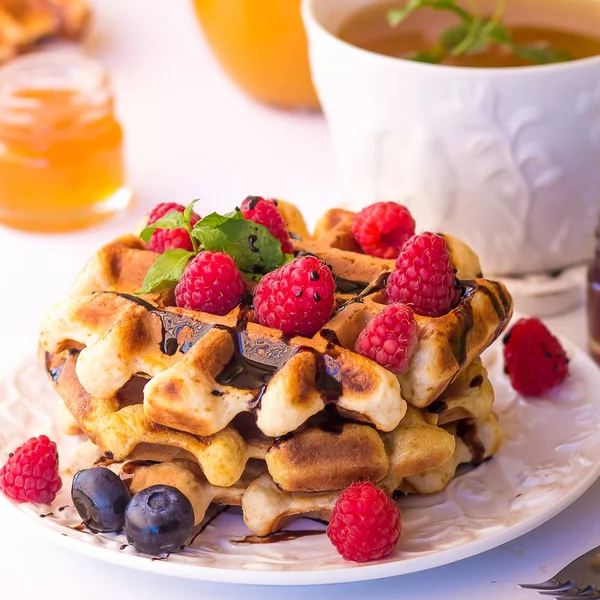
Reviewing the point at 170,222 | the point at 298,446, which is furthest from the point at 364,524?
the point at 170,222

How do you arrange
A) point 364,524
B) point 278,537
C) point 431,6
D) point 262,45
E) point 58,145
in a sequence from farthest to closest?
point 262,45 < point 58,145 < point 431,6 < point 278,537 < point 364,524

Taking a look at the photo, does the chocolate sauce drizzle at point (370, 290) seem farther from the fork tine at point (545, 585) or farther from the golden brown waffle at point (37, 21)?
the golden brown waffle at point (37, 21)

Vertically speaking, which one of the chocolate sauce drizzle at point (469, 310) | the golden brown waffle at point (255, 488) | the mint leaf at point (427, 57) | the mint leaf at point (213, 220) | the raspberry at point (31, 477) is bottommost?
the golden brown waffle at point (255, 488)

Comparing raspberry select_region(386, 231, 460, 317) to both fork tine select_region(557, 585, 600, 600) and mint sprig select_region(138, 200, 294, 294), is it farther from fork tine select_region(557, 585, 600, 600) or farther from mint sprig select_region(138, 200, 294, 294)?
fork tine select_region(557, 585, 600, 600)

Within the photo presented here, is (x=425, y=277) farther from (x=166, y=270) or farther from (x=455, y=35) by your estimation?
(x=455, y=35)

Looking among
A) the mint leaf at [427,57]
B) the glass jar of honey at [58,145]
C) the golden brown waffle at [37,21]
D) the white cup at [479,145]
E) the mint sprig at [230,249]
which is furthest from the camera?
the golden brown waffle at [37,21]

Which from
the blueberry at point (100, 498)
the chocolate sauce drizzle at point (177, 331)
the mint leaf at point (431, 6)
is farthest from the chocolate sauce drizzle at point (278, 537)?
the mint leaf at point (431, 6)

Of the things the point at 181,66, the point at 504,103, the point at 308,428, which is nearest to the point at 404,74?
the point at 504,103
